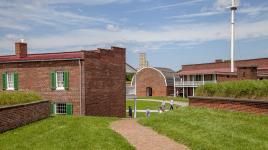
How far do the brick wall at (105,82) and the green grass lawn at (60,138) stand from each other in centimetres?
1282

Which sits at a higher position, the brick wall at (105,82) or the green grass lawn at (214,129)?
the brick wall at (105,82)

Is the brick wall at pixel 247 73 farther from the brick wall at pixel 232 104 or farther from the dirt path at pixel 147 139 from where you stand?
the dirt path at pixel 147 139

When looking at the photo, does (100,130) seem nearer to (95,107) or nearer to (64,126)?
(64,126)

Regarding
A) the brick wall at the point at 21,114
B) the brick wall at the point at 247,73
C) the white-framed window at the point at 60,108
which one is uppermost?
the brick wall at the point at 247,73

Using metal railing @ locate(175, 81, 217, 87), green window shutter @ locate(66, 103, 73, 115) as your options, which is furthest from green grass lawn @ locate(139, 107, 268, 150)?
metal railing @ locate(175, 81, 217, 87)

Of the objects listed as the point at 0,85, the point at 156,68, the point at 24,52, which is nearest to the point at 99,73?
the point at 24,52

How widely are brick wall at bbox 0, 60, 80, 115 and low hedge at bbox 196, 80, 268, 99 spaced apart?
1140 cm

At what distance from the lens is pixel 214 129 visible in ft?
45.0

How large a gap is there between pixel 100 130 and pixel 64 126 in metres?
1.88

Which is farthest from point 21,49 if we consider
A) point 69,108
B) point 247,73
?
point 247,73

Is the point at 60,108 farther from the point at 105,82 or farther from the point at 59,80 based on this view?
the point at 105,82

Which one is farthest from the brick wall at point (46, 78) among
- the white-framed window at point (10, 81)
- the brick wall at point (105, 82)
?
the brick wall at point (105, 82)

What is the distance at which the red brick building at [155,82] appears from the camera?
64.9 metres

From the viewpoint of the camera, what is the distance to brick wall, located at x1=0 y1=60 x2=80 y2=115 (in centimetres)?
2762
